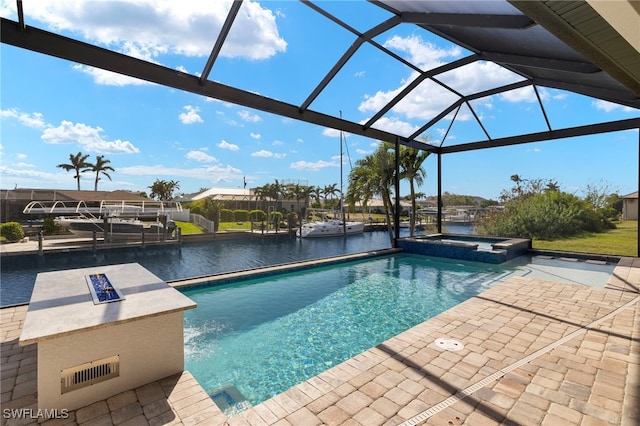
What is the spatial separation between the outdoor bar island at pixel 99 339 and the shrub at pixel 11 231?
16602 mm

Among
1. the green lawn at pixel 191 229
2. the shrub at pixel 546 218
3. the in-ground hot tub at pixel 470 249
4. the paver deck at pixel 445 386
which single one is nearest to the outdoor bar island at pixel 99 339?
the paver deck at pixel 445 386

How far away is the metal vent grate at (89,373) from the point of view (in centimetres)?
201

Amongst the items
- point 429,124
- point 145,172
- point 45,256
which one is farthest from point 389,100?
point 145,172

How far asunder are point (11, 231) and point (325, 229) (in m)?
18.4

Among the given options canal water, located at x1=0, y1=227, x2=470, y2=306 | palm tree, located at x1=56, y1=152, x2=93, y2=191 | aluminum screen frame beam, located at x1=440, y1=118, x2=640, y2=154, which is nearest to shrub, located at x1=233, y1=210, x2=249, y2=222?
canal water, located at x1=0, y1=227, x2=470, y2=306

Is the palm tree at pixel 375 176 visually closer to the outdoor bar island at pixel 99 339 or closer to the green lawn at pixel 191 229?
the green lawn at pixel 191 229

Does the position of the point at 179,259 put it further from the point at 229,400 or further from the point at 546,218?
the point at 546,218

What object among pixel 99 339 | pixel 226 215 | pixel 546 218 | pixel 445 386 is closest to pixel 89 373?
pixel 99 339

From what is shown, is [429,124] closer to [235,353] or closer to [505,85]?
[505,85]

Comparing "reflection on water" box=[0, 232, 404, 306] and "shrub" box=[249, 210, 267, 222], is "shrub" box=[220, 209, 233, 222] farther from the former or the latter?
"reflection on water" box=[0, 232, 404, 306]

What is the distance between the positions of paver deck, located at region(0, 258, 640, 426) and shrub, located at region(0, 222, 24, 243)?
15038 millimetres

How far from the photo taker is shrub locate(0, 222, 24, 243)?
14172 millimetres

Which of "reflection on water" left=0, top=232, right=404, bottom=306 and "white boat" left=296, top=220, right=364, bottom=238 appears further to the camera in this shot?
"white boat" left=296, top=220, right=364, bottom=238

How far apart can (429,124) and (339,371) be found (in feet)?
27.6
